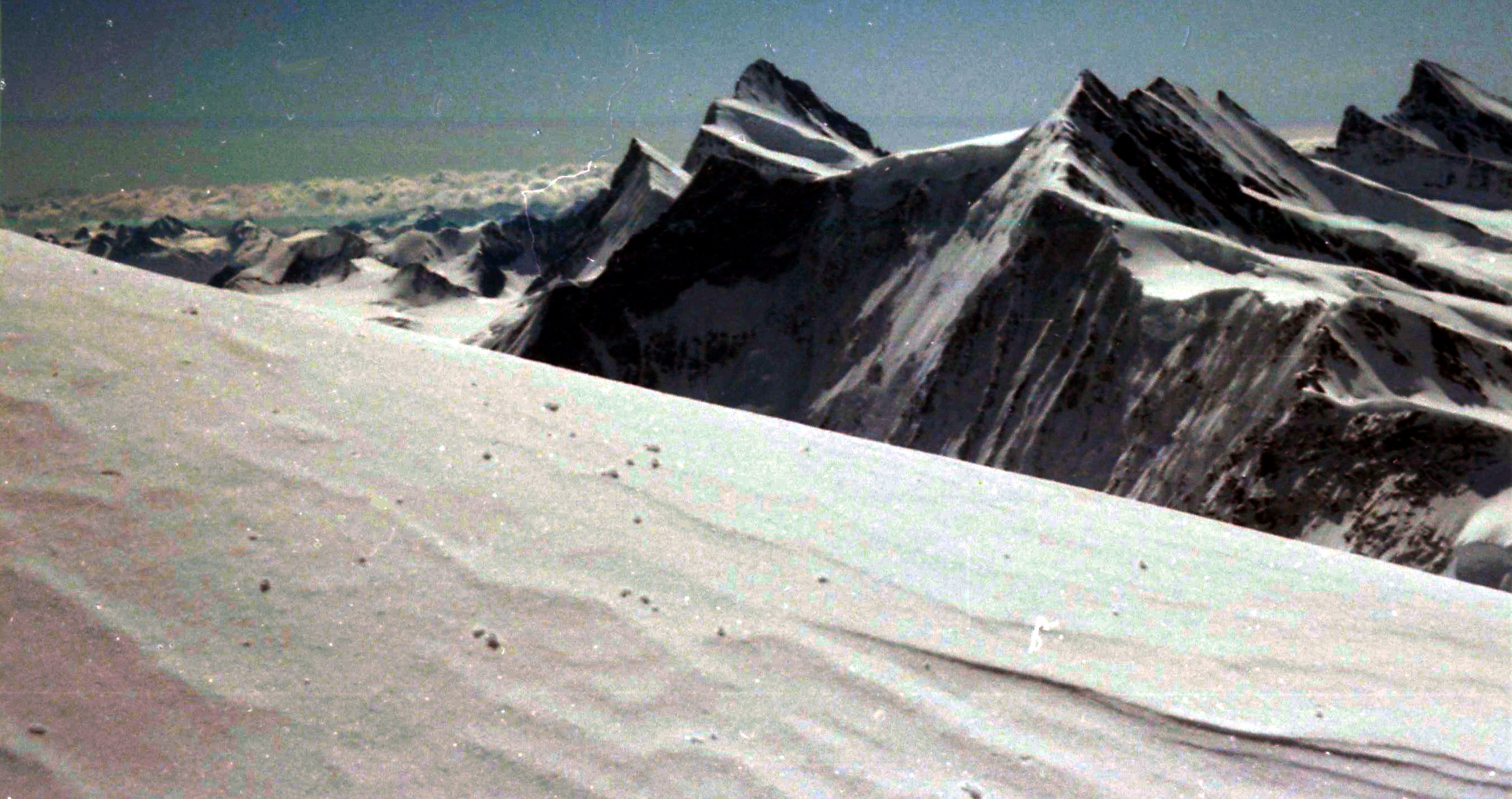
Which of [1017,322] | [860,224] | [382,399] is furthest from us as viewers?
[860,224]

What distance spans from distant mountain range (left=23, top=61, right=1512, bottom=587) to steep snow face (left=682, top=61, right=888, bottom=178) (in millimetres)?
3701

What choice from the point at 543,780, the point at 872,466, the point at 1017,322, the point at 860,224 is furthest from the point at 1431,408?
the point at 860,224

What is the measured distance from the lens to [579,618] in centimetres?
407

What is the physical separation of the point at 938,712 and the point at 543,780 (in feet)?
4.83

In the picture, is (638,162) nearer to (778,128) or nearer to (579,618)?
(778,128)

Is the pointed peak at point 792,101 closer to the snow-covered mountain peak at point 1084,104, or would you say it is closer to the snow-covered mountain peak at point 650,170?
the snow-covered mountain peak at point 650,170

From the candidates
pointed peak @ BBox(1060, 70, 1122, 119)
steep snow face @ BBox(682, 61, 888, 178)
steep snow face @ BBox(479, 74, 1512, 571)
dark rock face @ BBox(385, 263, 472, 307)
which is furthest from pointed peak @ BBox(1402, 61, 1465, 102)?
dark rock face @ BBox(385, 263, 472, 307)

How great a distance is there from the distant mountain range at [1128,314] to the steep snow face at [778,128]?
12.1 feet

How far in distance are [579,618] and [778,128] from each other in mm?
113799

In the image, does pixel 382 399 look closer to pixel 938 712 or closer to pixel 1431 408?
pixel 938 712

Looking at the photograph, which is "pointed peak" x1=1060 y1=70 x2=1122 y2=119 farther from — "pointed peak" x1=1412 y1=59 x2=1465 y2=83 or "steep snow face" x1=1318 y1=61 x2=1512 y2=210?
"pointed peak" x1=1412 y1=59 x2=1465 y2=83

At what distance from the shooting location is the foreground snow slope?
3381 mm

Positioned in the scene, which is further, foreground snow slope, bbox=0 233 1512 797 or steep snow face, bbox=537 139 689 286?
steep snow face, bbox=537 139 689 286

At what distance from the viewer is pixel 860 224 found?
210 ft
